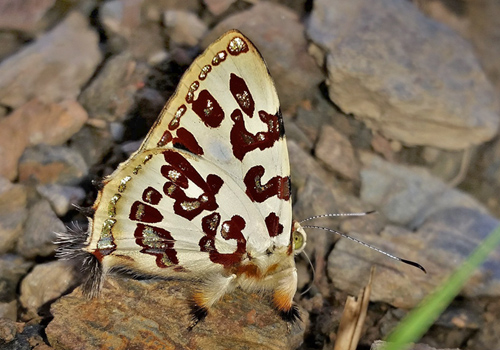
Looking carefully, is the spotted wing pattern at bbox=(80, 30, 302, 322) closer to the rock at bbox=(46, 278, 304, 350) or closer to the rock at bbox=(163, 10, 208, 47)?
the rock at bbox=(46, 278, 304, 350)

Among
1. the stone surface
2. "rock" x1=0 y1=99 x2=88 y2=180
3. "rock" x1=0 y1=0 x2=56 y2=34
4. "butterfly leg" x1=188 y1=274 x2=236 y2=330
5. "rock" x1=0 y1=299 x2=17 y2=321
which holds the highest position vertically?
"rock" x1=0 y1=0 x2=56 y2=34

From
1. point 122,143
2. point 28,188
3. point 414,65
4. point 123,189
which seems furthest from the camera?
point 414,65

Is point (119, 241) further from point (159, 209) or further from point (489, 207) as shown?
point (489, 207)

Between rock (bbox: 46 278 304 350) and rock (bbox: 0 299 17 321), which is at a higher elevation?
rock (bbox: 46 278 304 350)

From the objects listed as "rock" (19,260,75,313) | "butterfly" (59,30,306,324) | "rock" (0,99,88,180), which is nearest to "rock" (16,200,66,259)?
"rock" (19,260,75,313)

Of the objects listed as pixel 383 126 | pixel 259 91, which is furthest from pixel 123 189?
pixel 383 126
